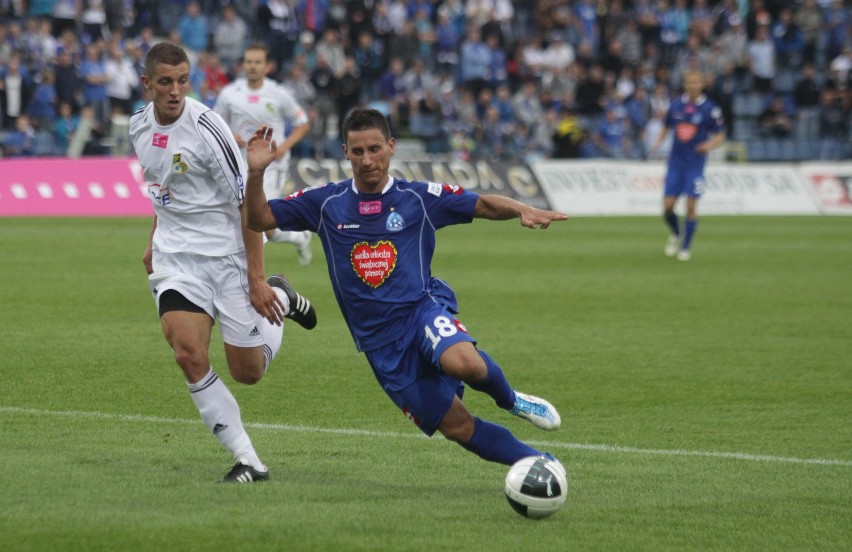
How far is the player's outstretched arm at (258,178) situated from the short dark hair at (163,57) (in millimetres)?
673

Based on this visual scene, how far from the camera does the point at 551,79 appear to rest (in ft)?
101

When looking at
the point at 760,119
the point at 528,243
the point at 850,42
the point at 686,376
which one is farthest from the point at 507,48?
the point at 686,376

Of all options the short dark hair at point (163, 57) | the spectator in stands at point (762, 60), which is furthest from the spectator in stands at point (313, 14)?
the short dark hair at point (163, 57)

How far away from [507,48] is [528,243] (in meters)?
11.9

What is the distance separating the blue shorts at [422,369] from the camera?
18.9 ft

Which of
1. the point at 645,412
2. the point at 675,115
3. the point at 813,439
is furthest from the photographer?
the point at 675,115

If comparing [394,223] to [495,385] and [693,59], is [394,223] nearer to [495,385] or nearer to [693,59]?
[495,385]

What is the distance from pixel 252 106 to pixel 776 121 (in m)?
18.7

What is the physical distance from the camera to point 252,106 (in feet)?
50.1

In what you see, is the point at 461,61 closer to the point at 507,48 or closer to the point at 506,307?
the point at 507,48

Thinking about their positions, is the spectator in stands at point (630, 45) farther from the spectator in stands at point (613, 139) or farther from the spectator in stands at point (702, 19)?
the spectator in stands at point (613, 139)

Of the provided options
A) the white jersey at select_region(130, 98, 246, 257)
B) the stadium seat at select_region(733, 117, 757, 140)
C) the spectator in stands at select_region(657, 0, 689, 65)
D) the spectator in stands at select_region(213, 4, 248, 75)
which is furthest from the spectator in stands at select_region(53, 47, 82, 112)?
the white jersey at select_region(130, 98, 246, 257)

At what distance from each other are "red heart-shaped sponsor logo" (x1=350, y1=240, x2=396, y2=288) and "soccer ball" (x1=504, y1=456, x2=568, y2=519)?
3.44 ft

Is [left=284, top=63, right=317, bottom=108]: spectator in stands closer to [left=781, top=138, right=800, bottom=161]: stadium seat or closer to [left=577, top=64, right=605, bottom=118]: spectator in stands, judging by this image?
[left=577, top=64, right=605, bottom=118]: spectator in stands
